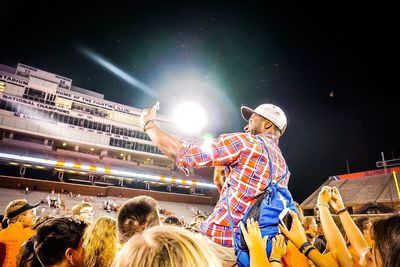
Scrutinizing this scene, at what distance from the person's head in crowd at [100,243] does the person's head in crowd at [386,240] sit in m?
2.61

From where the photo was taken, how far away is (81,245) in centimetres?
262

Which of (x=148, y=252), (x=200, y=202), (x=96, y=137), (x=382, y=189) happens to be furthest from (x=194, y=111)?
(x=96, y=137)

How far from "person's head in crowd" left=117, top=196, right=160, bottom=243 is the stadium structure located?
35.0 meters

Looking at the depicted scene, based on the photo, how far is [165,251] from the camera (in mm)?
1000

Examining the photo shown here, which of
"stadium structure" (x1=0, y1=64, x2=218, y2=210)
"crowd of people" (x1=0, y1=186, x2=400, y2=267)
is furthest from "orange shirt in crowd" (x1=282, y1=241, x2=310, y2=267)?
"stadium structure" (x1=0, y1=64, x2=218, y2=210)

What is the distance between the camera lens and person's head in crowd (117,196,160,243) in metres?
3.04

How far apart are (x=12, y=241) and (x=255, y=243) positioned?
15.9ft

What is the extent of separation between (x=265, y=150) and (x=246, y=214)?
1.95ft

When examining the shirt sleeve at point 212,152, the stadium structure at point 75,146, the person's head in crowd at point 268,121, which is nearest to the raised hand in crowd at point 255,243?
the shirt sleeve at point 212,152

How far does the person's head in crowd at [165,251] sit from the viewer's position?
986mm

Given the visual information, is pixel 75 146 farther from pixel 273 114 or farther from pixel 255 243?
pixel 255 243

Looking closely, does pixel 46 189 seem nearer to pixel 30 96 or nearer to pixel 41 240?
pixel 30 96

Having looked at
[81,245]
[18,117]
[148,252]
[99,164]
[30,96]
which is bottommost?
[81,245]

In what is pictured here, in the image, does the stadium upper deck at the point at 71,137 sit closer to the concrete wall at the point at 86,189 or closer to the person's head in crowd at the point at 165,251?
the concrete wall at the point at 86,189
